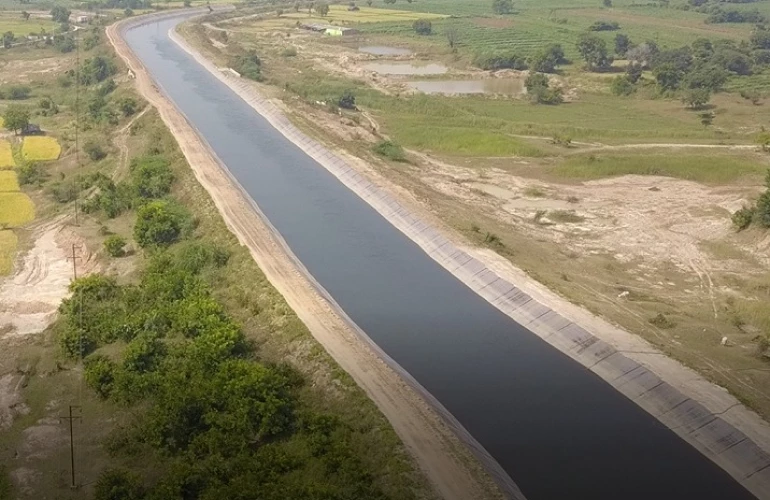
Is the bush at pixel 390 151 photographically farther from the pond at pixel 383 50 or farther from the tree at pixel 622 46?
the tree at pixel 622 46

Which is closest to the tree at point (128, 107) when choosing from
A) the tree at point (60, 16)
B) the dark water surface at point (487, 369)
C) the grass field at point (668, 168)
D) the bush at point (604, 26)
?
the dark water surface at point (487, 369)

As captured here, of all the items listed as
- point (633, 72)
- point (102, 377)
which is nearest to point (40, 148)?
point (102, 377)

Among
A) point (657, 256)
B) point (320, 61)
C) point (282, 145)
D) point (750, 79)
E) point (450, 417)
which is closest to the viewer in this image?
point (450, 417)

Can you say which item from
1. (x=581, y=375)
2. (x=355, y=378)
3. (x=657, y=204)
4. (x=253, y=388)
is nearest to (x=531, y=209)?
(x=657, y=204)

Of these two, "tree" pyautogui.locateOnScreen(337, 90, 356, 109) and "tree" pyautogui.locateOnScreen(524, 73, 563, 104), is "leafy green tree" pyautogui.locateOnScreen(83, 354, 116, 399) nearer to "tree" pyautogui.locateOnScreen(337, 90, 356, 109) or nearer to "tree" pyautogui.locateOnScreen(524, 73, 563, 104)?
"tree" pyautogui.locateOnScreen(337, 90, 356, 109)

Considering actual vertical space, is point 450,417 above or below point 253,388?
below

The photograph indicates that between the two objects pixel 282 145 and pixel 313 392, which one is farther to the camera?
pixel 282 145

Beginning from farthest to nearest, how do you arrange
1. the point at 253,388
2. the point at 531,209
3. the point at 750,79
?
the point at 750,79 → the point at 531,209 → the point at 253,388

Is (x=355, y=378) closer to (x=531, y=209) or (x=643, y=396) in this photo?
(x=643, y=396)
